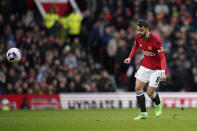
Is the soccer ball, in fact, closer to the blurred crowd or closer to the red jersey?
the red jersey

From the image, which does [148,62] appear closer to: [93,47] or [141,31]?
[141,31]

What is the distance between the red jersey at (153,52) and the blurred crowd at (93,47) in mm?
7849

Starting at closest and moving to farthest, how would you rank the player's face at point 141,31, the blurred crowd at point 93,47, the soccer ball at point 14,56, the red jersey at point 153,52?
1. the player's face at point 141,31
2. the red jersey at point 153,52
3. the soccer ball at point 14,56
4. the blurred crowd at point 93,47

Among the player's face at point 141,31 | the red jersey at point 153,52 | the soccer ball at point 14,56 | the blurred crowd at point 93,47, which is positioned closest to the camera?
the player's face at point 141,31

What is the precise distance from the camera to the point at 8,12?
26047 millimetres

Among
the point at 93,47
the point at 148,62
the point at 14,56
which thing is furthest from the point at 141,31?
the point at 93,47

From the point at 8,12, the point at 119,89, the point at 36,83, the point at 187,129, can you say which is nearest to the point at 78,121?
the point at 187,129

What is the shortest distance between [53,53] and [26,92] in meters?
2.19

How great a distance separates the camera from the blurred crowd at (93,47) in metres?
23.9

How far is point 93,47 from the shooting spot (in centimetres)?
2644

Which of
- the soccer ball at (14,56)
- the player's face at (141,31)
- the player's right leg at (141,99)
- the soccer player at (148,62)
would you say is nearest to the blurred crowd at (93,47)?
the soccer ball at (14,56)

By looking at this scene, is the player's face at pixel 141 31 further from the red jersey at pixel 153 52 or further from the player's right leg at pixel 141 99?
the player's right leg at pixel 141 99

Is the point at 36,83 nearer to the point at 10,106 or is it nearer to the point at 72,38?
the point at 10,106

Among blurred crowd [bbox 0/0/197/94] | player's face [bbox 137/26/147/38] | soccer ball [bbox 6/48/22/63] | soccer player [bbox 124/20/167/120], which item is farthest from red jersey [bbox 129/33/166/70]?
blurred crowd [bbox 0/0/197/94]
